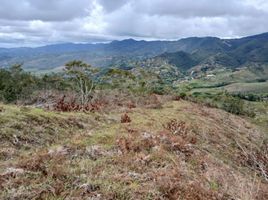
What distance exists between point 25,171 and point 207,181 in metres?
4.05

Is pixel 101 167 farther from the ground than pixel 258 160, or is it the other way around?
pixel 101 167

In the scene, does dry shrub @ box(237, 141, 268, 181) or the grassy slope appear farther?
dry shrub @ box(237, 141, 268, 181)

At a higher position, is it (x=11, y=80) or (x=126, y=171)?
(x=126, y=171)

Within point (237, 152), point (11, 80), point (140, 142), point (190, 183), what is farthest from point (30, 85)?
point (190, 183)

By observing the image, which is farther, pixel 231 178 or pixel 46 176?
pixel 231 178

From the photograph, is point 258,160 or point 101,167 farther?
point 258,160

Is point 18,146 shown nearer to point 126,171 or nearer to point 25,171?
point 25,171

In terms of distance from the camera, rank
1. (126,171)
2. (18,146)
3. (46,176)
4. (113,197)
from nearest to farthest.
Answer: (113,197), (46,176), (126,171), (18,146)

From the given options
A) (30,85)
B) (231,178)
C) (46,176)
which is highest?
(46,176)

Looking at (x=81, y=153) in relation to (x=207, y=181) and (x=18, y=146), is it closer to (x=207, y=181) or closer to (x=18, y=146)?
(x=18, y=146)

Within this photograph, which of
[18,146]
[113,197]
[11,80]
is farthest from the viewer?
[11,80]

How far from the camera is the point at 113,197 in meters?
5.63

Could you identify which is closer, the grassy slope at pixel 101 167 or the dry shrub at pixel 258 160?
the grassy slope at pixel 101 167

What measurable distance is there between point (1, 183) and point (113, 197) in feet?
6.52
